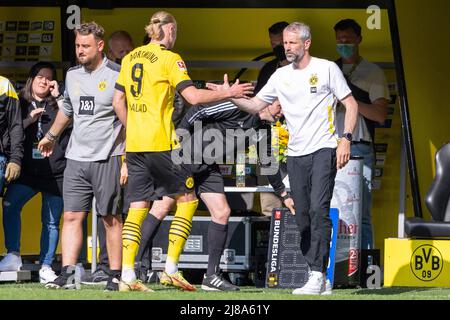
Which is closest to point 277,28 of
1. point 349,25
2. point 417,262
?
point 349,25

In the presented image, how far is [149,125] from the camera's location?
34.1 ft

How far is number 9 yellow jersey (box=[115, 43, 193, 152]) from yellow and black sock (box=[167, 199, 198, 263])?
0.52 meters

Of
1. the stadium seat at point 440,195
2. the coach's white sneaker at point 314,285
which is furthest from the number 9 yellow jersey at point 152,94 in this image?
the stadium seat at point 440,195

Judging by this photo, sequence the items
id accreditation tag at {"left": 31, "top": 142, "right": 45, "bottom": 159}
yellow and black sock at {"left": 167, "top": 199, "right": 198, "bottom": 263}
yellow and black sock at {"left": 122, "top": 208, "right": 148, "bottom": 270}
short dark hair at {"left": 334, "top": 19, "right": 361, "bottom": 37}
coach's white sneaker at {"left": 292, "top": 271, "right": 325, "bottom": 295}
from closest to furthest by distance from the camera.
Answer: yellow and black sock at {"left": 122, "top": 208, "right": 148, "bottom": 270} < coach's white sneaker at {"left": 292, "top": 271, "right": 325, "bottom": 295} < yellow and black sock at {"left": 167, "top": 199, "right": 198, "bottom": 263} < id accreditation tag at {"left": 31, "top": 142, "right": 45, "bottom": 159} < short dark hair at {"left": 334, "top": 19, "right": 361, "bottom": 37}

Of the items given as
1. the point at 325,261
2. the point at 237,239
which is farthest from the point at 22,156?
the point at 325,261

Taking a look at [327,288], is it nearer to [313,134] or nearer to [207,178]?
[313,134]

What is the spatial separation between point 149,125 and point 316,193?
1311 mm

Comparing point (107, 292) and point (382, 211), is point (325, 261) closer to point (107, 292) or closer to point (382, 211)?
point (107, 292)

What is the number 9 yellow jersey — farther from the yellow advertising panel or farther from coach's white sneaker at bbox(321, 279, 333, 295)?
the yellow advertising panel

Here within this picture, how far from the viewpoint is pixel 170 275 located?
1066 centimetres

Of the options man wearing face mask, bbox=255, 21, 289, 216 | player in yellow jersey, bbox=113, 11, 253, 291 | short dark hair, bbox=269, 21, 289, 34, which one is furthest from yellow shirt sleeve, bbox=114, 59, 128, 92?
short dark hair, bbox=269, 21, 289, 34

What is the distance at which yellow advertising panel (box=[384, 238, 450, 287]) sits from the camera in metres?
11.9

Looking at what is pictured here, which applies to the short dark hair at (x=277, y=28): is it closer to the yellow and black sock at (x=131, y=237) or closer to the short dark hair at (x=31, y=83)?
the short dark hair at (x=31, y=83)

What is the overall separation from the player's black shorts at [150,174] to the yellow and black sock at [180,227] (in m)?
0.24
